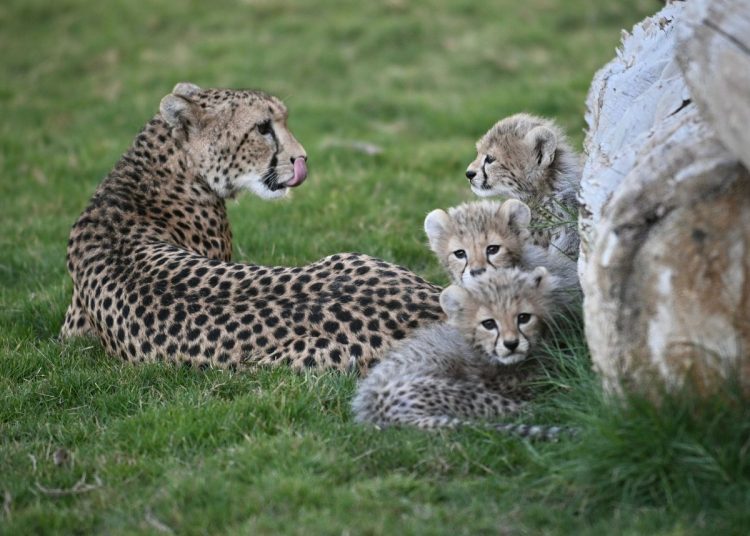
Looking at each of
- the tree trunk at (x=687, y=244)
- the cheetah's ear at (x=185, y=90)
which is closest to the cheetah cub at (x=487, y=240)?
the tree trunk at (x=687, y=244)

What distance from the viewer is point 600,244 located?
3.25m

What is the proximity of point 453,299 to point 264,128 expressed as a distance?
1.73 meters

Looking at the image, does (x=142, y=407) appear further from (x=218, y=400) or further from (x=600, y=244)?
(x=600, y=244)

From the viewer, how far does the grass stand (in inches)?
124

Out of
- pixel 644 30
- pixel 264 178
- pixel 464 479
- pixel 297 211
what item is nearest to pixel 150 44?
pixel 297 211

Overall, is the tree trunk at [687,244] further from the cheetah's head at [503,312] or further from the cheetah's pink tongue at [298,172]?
the cheetah's pink tongue at [298,172]

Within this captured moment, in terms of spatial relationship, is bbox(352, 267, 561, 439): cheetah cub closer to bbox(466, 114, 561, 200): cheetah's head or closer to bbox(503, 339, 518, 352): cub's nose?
bbox(503, 339, 518, 352): cub's nose

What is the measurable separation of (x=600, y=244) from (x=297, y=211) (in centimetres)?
364

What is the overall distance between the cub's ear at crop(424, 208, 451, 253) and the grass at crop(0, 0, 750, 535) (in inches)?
36.0

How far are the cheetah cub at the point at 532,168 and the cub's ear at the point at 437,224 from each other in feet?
1.69

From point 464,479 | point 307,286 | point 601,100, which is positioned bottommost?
point 464,479

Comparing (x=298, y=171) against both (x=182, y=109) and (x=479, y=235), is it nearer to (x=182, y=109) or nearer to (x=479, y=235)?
(x=182, y=109)

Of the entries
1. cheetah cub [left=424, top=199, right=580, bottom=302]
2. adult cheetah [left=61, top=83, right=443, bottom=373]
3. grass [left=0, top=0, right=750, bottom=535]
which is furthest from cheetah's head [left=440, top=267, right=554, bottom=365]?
cheetah cub [left=424, top=199, right=580, bottom=302]

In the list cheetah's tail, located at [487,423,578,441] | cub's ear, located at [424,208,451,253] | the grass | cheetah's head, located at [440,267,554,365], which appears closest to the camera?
the grass
